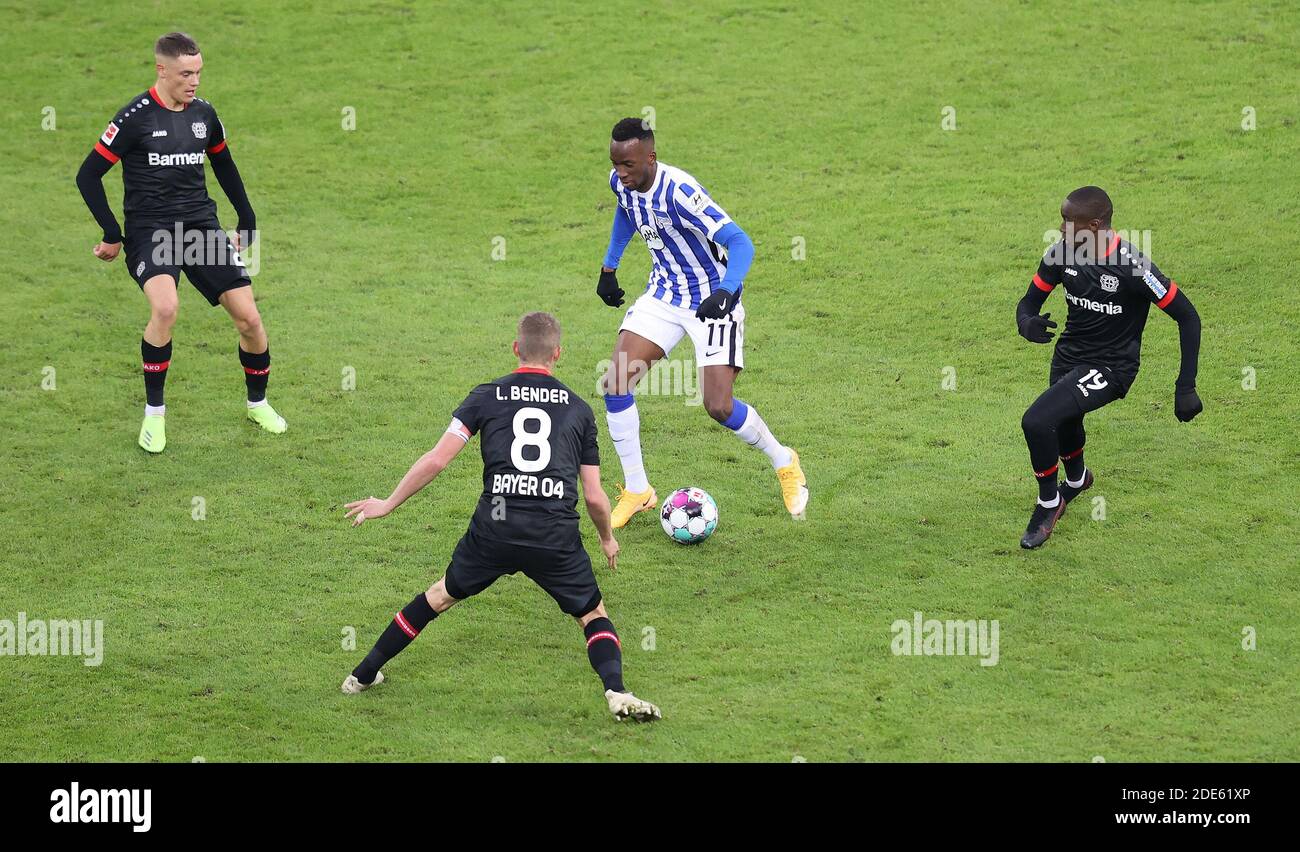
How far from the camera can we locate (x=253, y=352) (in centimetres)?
1077

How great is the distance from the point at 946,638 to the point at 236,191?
6385 millimetres

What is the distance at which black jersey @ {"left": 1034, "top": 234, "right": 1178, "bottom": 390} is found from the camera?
8430 mm

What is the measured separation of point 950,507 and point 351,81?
1121cm

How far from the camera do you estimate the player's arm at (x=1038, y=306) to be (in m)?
8.66

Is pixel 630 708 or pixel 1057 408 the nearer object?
pixel 630 708

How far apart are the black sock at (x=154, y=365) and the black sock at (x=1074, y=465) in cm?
657

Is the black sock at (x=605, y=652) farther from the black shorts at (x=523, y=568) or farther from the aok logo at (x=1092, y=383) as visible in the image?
the aok logo at (x=1092, y=383)

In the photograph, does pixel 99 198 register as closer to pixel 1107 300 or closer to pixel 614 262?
pixel 614 262

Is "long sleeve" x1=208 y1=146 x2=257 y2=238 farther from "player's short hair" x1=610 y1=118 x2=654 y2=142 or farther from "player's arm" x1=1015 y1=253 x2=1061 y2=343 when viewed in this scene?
"player's arm" x1=1015 y1=253 x2=1061 y2=343

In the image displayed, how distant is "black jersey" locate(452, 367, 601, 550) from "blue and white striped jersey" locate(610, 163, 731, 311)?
2126 mm

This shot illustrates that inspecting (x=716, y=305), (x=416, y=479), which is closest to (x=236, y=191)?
(x=716, y=305)

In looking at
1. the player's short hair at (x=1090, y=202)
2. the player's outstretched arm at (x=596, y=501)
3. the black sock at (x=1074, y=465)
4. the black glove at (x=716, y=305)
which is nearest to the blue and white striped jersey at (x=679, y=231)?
the black glove at (x=716, y=305)

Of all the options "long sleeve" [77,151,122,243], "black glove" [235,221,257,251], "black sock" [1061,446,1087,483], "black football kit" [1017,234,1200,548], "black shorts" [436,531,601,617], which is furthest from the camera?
"black glove" [235,221,257,251]

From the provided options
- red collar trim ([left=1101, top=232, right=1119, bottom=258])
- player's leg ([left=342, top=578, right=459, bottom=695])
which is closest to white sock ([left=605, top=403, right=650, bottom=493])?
player's leg ([left=342, top=578, right=459, bottom=695])
